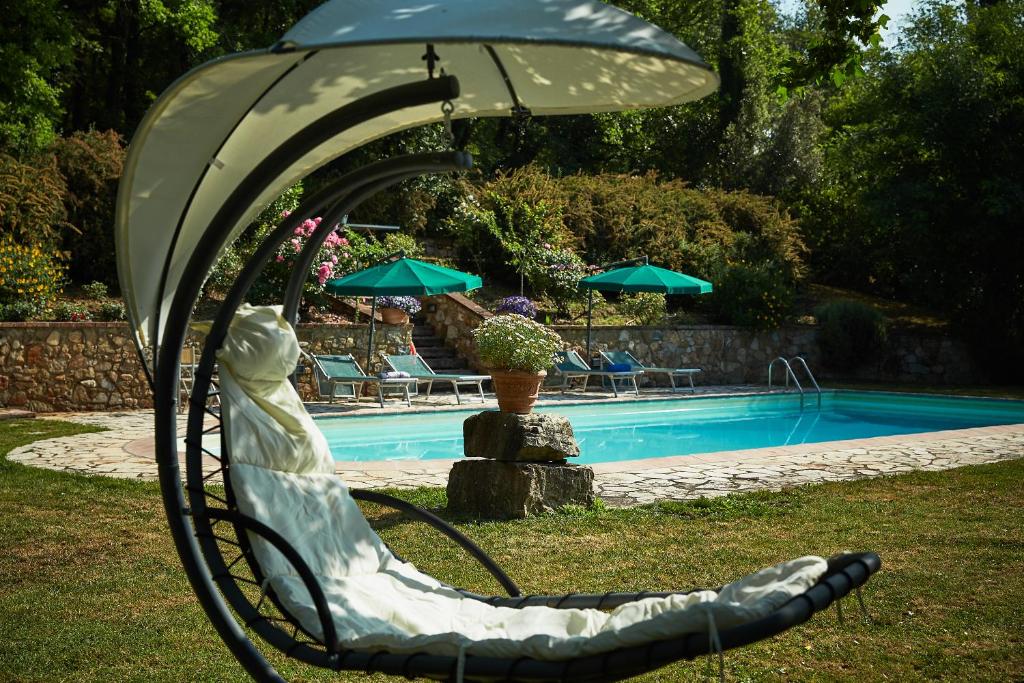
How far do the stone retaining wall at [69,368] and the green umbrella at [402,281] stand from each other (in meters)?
2.89

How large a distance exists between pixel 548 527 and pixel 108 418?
8016 mm

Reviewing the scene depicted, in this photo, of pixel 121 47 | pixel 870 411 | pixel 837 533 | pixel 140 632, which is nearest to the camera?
pixel 140 632

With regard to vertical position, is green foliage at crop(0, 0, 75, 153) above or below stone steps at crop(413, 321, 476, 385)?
above

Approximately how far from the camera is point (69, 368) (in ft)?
44.5

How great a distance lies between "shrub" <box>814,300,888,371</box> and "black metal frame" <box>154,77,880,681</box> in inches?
654

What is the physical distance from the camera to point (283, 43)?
9.25 feet

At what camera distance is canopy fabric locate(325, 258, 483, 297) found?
13.7 metres

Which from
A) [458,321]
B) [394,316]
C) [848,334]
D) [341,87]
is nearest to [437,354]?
[458,321]

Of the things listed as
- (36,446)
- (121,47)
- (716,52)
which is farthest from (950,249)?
(121,47)

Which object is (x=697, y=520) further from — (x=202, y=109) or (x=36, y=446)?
(x=36, y=446)

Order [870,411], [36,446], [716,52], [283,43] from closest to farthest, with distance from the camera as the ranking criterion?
1. [283,43]
2. [36,446]
3. [870,411]
4. [716,52]

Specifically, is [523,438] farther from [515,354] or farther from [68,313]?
[68,313]

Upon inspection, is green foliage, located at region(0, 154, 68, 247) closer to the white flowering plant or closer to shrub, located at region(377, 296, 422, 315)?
shrub, located at region(377, 296, 422, 315)

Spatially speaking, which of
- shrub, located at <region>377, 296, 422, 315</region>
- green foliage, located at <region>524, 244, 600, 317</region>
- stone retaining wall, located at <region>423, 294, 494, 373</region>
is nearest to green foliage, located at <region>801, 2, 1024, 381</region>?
green foliage, located at <region>524, 244, 600, 317</region>
